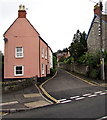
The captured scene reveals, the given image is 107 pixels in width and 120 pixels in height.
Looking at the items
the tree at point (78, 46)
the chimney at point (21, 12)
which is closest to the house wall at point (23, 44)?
Answer: the chimney at point (21, 12)

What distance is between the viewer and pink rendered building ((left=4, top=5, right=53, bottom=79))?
19.4 m

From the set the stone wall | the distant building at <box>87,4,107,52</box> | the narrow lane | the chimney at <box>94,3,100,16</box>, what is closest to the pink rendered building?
the stone wall

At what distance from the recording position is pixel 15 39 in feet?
64.6

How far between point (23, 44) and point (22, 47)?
15.9 inches

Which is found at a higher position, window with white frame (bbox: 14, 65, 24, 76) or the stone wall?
window with white frame (bbox: 14, 65, 24, 76)

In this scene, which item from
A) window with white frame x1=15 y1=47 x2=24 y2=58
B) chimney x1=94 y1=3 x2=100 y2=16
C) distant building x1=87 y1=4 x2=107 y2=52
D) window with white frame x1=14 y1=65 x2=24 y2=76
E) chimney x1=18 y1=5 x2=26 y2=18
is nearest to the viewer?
window with white frame x1=14 y1=65 x2=24 y2=76

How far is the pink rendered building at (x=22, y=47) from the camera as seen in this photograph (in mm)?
19406

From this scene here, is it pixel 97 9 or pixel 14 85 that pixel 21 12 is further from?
pixel 97 9

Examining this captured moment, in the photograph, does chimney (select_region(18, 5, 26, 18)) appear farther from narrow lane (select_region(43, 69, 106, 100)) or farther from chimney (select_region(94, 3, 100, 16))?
chimney (select_region(94, 3, 100, 16))

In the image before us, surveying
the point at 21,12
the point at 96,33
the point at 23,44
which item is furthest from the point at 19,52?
the point at 96,33

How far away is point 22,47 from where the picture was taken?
19641mm

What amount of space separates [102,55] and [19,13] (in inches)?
455

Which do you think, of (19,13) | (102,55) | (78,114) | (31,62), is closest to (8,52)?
(31,62)

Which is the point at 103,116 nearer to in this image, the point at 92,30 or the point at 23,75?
the point at 23,75
